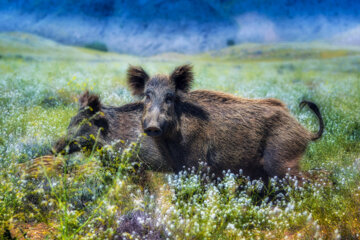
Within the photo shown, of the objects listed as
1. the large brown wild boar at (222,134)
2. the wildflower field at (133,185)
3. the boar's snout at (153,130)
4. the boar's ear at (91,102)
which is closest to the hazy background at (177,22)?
the wildflower field at (133,185)

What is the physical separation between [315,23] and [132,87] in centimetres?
994

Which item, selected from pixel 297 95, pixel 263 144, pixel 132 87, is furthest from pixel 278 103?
pixel 297 95

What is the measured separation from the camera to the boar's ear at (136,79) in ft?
15.9

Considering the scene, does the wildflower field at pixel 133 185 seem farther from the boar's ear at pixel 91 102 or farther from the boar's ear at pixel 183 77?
the boar's ear at pixel 183 77

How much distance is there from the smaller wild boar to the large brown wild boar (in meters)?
0.38

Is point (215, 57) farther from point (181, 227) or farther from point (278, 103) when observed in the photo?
point (181, 227)

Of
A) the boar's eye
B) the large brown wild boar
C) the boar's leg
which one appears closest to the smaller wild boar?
the large brown wild boar

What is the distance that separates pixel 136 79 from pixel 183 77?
0.89m

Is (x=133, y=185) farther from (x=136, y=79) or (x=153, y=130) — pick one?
(x=136, y=79)

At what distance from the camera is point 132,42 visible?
10141 millimetres

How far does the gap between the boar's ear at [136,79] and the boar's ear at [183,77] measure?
0.54m

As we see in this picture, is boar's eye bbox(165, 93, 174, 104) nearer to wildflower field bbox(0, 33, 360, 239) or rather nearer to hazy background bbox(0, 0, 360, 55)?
wildflower field bbox(0, 33, 360, 239)

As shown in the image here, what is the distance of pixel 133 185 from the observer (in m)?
3.85

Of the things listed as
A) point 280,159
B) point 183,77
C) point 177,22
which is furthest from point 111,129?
point 177,22
